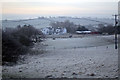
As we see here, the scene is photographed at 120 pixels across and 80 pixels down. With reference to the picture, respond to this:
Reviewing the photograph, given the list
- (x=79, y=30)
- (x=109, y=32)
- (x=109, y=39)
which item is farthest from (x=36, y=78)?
(x=79, y=30)

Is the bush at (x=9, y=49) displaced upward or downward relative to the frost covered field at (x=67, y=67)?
A: upward

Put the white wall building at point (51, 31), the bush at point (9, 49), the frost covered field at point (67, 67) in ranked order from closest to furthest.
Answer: the bush at point (9, 49) < the frost covered field at point (67, 67) < the white wall building at point (51, 31)

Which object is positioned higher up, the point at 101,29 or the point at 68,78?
the point at 101,29

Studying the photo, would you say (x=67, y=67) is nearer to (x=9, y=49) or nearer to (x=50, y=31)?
(x=9, y=49)

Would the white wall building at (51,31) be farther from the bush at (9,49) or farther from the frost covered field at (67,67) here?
the bush at (9,49)

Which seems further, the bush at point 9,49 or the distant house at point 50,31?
the distant house at point 50,31

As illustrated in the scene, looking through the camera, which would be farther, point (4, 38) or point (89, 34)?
point (89, 34)

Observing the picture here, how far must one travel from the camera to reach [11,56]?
8.16 meters

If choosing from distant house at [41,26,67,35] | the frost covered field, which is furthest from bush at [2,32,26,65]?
distant house at [41,26,67,35]

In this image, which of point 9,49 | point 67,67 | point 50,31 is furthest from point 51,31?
point 9,49

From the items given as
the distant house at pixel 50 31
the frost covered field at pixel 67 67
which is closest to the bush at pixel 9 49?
the frost covered field at pixel 67 67

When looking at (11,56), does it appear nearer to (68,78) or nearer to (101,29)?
(68,78)

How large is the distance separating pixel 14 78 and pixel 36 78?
0.82 meters

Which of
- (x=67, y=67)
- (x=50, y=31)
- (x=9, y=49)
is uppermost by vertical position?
(x=50, y=31)
